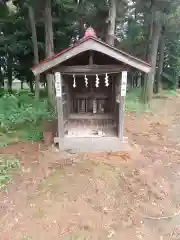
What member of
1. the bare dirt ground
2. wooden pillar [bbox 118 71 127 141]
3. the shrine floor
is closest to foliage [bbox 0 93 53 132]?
the shrine floor

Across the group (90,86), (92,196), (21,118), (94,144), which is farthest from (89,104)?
(92,196)

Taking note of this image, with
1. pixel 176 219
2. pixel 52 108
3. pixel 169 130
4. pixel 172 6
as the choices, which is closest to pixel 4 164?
pixel 176 219

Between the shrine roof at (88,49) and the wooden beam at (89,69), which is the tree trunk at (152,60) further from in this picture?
the shrine roof at (88,49)

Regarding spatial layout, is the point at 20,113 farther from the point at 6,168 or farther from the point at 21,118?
the point at 6,168

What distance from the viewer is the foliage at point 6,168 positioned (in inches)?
186

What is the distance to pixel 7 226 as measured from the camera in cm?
359

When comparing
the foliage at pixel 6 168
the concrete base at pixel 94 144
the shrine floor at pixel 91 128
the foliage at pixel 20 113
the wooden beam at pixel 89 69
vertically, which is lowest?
the foliage at pixel 6 168

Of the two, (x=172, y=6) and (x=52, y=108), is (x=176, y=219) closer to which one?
(x=52, y=108)

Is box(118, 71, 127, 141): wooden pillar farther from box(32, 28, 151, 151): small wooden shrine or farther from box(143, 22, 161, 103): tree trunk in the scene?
box(143, 22, 161, 103): tree trunk

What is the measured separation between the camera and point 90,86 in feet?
27.1

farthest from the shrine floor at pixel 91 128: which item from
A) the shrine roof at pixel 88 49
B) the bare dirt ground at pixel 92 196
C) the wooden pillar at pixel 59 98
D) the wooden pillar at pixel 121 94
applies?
the shrine roof at pixel 88 49

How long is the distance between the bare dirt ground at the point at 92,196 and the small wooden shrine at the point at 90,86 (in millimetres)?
1013

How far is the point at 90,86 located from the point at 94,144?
103 inches

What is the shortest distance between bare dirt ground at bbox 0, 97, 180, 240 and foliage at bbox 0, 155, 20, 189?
0.15 metres
